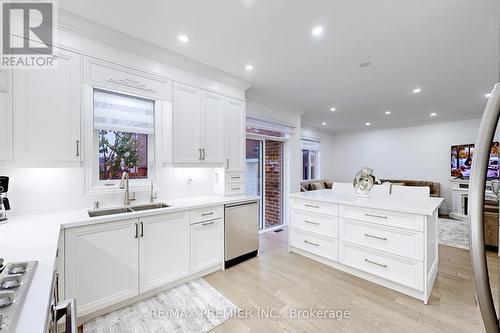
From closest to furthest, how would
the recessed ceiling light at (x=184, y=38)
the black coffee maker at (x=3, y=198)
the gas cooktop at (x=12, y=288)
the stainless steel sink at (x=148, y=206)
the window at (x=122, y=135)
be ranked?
the gas cooktop at (x=12, y=288) → the black coffee maker at (x=3, y=198) → the recessed ceiling light at (x=184, y=38) → the window at (x=122, y=135) → the stainless steel sink at (x=148, y=206)

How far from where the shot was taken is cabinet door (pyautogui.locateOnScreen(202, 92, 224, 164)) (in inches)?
118

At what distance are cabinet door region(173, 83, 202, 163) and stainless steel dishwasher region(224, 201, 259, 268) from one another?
0.84 metres

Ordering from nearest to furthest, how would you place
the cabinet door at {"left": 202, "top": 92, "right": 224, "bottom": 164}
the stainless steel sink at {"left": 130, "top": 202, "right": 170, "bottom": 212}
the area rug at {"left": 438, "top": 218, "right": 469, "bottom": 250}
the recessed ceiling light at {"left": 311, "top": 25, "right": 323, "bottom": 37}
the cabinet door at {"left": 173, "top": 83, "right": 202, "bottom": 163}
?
the recessed ceiling light at {"left": 311, "top": 25, "right": 323, "bottom": 37} < the stainless steel sink at {"left": 130, "top": 202, "right": 170, "bottom": 212} < the cabinet door at {"left": 173, "top": 83, "right": 202, "bottom": 163} < the cabinet door at {"left": 202, "top": 92, "right": 224, "bottom": 164} < the area rug at {"left": 438, "top": 218, "right": 469, "bottom": 250}

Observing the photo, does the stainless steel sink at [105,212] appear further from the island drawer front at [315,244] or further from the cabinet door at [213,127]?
the island drawer front at [315,244]

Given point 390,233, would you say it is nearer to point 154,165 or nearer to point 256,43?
point 256,43

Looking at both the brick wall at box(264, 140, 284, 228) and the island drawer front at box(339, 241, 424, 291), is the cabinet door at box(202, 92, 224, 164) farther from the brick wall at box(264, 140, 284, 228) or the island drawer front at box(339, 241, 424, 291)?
the island drawer front at box(339, 241, 424, 291)

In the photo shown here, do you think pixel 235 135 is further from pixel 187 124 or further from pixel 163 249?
pixel 163 249

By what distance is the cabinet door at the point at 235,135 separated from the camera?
325 cm

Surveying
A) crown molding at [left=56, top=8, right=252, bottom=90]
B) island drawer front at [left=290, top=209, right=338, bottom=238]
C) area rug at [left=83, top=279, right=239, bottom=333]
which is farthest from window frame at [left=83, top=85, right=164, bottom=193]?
island drawer front at [left=290, top=209, right=338, bottom=238]

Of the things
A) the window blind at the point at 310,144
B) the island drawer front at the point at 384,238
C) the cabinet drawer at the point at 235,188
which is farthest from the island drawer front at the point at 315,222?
the window blind at the point at 310,144

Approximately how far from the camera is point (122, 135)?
262 centimetres

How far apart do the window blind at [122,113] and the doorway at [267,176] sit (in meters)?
2.05

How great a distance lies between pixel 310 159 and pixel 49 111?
6632mm

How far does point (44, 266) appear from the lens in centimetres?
105
